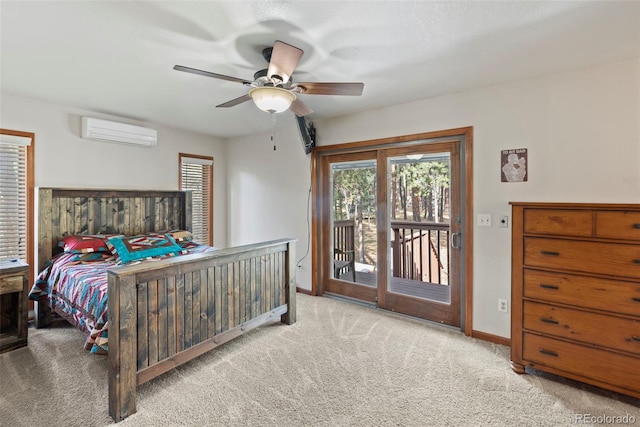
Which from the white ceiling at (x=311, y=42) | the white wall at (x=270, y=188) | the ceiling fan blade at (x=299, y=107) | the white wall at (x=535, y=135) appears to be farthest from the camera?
the white wall at (x=270, y=188)

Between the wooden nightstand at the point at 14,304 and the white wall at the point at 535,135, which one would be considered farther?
the wooden nightstand at the point at 14,304

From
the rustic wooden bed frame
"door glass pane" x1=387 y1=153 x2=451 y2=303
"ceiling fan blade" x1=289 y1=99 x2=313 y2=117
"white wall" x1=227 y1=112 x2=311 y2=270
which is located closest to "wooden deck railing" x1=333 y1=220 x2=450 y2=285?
"door glass pane" x1=387 y1=153 x2=451 y2=303

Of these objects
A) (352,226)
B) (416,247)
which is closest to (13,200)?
(352,226)

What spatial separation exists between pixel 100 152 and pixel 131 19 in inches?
96.8

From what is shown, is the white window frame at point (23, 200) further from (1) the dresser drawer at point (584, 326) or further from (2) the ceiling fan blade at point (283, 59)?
(1) the dresser drawer at point (584, 326)

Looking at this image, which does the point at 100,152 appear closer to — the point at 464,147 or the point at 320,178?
the point at 320,178

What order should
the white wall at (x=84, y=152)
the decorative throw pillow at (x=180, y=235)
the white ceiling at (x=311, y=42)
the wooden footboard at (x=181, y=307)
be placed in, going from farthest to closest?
the decorative throw pillow at (x=180, y=235)
the white wall at (x=84, y=152)
the wooden footboard at (x=181, y=307)
the white ceiling at (x=311, y=42)

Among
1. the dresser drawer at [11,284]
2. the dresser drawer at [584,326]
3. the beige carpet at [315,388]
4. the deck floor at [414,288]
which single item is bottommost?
the beige carpet at [315,388]

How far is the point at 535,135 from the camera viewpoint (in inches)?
Result: 101

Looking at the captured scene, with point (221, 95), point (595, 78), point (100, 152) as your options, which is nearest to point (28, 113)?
point (100, 152)

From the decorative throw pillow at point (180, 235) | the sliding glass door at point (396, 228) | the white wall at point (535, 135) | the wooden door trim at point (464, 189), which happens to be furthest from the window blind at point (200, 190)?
the white wall at point (535, 135)

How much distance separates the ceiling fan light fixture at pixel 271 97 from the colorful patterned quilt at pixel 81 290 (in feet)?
5.75

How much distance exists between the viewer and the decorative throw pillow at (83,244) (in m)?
3.04

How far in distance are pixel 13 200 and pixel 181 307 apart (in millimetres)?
2425
